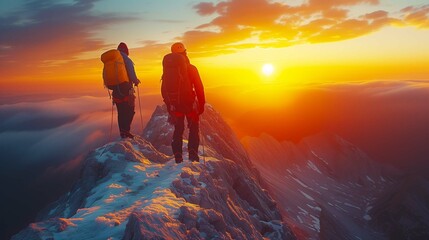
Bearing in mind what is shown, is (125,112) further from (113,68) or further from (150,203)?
(150,203)

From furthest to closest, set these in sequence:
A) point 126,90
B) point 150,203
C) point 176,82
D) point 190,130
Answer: point 126,90
point 190,130
point 176,82
point 150,203

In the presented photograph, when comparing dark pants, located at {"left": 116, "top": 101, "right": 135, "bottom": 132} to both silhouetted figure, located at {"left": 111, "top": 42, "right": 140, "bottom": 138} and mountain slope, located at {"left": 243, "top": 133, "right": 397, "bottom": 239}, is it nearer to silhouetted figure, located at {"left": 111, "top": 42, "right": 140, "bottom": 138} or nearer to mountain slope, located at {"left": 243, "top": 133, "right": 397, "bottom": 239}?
silhouetted figure, located at {"left": 111, "top": 42, "right": 140, "bottom": 138}

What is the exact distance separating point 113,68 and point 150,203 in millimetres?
7659

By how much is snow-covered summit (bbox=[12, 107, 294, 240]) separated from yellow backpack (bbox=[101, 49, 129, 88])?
5.73m

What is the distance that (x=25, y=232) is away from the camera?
10.9m

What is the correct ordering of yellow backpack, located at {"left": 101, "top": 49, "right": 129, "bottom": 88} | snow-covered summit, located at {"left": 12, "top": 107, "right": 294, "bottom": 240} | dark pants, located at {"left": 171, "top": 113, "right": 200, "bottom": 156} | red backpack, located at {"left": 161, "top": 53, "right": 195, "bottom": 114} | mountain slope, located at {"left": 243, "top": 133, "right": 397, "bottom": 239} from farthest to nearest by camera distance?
1. mountain slope, located at {"left": 243, "top": 133, "right": 397, "bottom": 239}
2. yellow backpack, located at {"left": 101, "top": 49, "right": 129, "bottom": 88}
3. dark pants, located at {"left": 171, "top": 113, "right": 200, "bottom": 156}
4. red backpack, located at {"left": 161, "top": 53, "right": 195, "bottom": 114}
5. snow-covered summit, located at {"left": 12, "top": 107, "right": 294, "bottom": 240}

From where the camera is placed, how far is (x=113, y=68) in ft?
57.7

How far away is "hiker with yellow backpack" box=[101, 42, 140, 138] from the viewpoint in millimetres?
17469

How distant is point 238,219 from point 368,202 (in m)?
191

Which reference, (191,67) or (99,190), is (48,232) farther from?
(191,67)

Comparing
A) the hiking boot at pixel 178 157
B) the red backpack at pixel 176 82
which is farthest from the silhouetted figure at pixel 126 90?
the hiking boot at pixel 178 157

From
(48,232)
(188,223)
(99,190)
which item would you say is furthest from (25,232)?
(99,190)

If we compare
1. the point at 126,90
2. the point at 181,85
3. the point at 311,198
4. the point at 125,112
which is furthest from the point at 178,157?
the point at 311,198

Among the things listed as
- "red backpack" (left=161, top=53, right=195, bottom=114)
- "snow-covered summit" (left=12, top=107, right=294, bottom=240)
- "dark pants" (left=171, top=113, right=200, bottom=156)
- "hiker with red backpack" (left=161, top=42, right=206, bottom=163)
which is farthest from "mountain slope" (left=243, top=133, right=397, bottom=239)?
"red backpack" (left=161, top=53, right=195, bottom=114)
